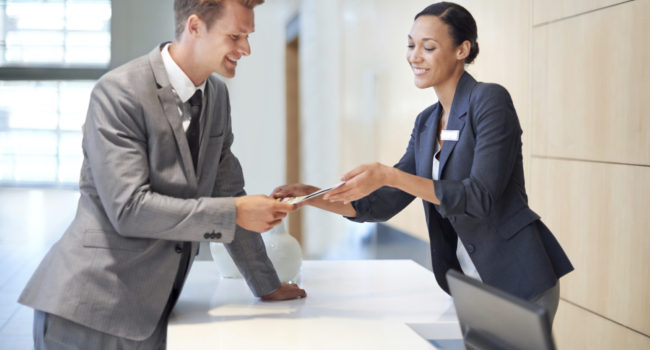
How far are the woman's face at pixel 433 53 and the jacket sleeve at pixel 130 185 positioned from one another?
2.87 ft

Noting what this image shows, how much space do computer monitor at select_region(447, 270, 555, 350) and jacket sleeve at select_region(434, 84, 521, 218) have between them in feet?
2.38

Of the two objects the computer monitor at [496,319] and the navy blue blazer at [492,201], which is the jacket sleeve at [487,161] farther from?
the computer monitor at [496,319]

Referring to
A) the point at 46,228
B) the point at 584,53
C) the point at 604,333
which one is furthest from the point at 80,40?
the point at 604,333

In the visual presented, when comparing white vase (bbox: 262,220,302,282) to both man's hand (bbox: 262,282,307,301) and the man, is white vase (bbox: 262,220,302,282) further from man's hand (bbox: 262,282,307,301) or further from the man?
the man

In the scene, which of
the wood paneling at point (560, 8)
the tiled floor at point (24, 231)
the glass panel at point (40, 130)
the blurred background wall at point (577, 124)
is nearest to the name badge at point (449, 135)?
→ the blurred background wall at point (577, 124)

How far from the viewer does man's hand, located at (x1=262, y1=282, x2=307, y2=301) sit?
231cm

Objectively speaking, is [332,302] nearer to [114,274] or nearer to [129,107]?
[114,274]

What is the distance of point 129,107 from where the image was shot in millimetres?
1991

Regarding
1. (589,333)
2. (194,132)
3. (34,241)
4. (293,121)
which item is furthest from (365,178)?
(293,121)

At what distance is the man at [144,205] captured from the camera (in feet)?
6.40

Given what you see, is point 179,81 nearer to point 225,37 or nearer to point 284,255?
point 225,37

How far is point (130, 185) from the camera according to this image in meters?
1.93

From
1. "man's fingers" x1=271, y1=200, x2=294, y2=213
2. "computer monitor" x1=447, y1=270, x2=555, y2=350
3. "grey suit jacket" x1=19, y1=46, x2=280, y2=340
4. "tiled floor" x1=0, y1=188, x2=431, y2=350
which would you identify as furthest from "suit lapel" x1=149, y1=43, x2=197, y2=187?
"tiled floor" x1=0, y1=188, x2=431, y2=350

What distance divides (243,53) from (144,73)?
32 centimetres
